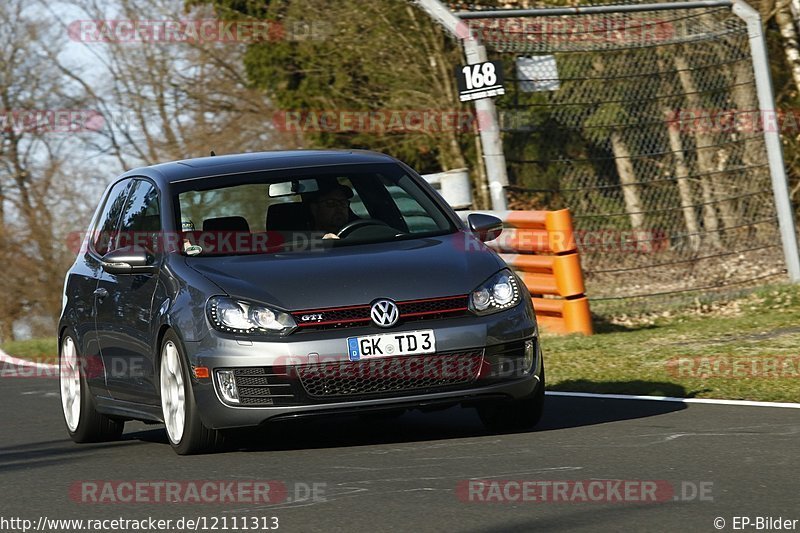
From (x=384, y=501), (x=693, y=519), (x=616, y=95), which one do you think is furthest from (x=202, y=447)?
(x=616, y=95)

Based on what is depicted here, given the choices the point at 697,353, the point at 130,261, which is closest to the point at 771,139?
the point at 697,353

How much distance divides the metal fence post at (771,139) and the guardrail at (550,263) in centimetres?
303

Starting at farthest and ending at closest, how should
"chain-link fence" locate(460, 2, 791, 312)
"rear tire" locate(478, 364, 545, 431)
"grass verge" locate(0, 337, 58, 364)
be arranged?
"grass verge" locate(0, 337, 58, 364) → "chain-link fence" locate(460, 2, 791, 312) → "rear tire" locate(478, 364, 545, 431)

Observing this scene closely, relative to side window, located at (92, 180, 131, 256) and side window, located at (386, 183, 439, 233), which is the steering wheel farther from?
side window, located at (92, 180, 131, 256)

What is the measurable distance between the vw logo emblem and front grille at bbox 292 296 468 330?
2 centimetres

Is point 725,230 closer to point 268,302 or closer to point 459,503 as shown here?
point 268,302

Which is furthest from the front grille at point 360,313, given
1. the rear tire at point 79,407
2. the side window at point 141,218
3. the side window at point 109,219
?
the side window at point 109,219

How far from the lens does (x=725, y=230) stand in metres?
16.2

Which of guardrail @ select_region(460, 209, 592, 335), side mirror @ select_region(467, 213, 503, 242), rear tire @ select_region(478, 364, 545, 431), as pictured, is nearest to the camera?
rear tire @ select_region(478, 364, 545, 431)

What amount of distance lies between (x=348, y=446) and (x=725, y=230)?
8939 mm

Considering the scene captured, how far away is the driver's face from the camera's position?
28.9 feet

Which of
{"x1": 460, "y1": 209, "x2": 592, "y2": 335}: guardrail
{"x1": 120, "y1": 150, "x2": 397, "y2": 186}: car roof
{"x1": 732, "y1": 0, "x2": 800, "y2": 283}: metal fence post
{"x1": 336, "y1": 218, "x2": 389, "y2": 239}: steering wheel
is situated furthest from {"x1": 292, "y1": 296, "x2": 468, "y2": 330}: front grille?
{"x1": 732, "y1": 0, "x2": 800, "y2": 283}: metal fence post

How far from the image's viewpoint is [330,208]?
8922 mm

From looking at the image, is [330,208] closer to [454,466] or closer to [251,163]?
[251,163]
